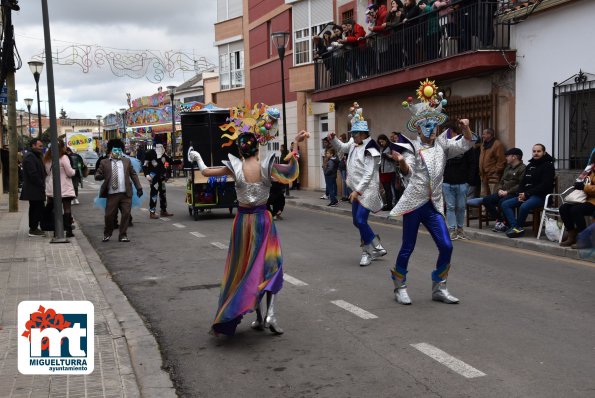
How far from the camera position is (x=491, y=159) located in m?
14.4

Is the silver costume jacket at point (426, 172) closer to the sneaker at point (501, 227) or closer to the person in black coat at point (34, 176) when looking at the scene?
the sneaker at point (501, 227)

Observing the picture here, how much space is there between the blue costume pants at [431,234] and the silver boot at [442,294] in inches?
2.3

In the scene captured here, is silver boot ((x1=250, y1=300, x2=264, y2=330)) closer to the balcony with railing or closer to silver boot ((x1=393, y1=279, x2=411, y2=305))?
silver boot ((x1=393, y1=279, x2=411, y2=305))

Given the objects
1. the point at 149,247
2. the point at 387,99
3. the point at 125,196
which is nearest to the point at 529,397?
the point at 149,247

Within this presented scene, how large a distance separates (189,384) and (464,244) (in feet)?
25.0

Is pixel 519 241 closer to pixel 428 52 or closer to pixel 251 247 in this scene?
pixel 251 247

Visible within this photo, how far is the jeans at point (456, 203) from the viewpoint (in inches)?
482

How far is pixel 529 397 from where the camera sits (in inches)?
175

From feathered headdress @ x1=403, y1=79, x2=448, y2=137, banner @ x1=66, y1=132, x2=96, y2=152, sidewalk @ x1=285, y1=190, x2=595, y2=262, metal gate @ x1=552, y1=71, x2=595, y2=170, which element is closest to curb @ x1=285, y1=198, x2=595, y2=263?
sidewalk @ x1=285, y1=190, x2=595, y2=262

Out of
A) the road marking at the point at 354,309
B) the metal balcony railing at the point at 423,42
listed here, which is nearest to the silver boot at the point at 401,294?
the road marking at the point at 354,309

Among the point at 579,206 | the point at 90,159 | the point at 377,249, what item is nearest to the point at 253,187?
the point at 377,249

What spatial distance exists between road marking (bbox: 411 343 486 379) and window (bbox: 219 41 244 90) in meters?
28.3

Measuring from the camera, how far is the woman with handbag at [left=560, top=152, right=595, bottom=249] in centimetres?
1029

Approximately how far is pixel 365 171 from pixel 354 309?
2.87 meters
